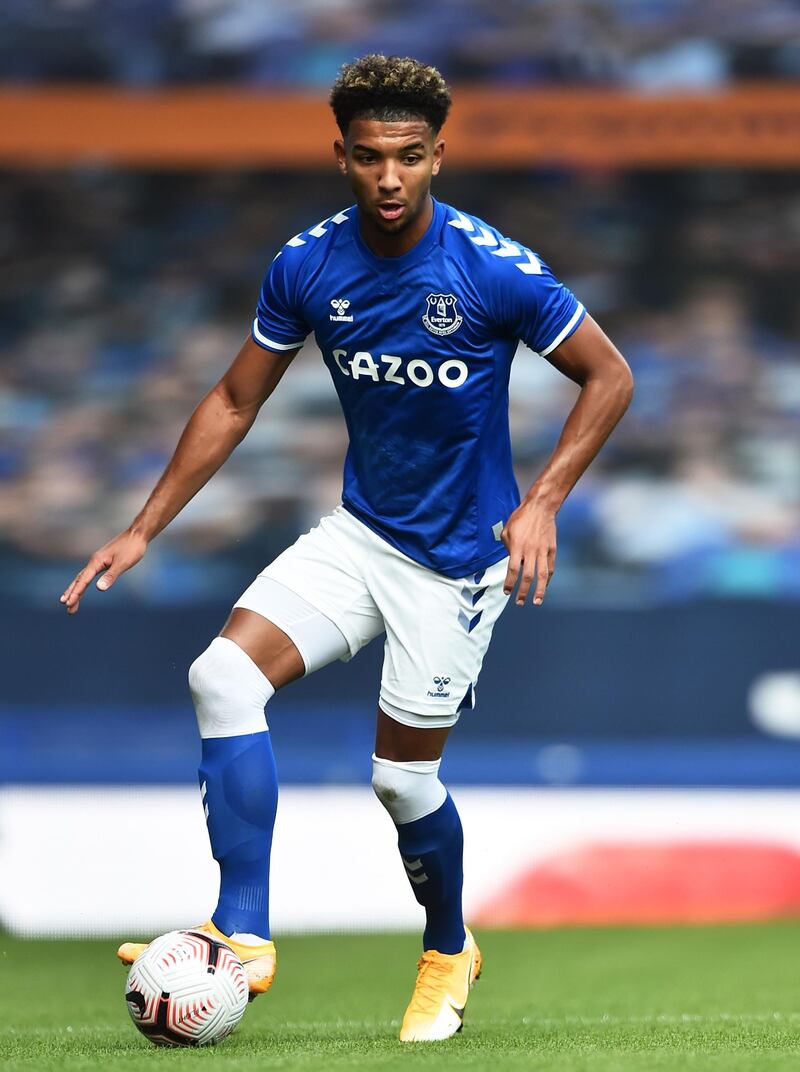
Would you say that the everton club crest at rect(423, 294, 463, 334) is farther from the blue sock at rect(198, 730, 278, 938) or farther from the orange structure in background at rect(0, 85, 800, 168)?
the orange structure in background at rect(0, 85, 800, 168)

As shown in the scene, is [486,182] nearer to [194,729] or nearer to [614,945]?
[194,729]

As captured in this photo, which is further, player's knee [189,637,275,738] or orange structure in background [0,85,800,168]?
orange structure in background [0,85,800,168]

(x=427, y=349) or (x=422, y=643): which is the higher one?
(x=427, y=349)

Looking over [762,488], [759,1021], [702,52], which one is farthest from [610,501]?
[759,1021]

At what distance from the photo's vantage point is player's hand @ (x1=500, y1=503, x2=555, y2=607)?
12.0ft

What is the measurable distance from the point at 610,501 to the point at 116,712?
2701mm

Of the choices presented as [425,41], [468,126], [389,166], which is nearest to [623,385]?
[389,166]

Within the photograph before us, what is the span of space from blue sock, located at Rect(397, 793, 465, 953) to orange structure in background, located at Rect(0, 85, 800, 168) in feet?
15.5

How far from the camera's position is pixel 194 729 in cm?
856

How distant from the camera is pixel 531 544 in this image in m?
3.66

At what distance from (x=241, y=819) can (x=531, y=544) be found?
842 mm

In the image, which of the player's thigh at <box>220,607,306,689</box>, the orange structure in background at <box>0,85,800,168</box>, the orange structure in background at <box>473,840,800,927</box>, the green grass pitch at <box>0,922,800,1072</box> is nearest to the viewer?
the green grass pitch at <box>0,922,800,1072</box>

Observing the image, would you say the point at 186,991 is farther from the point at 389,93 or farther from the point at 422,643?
the point at 389,93


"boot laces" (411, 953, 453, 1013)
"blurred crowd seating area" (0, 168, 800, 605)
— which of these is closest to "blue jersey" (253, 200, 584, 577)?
"boot laces" (411, 953, 453, 1013)
